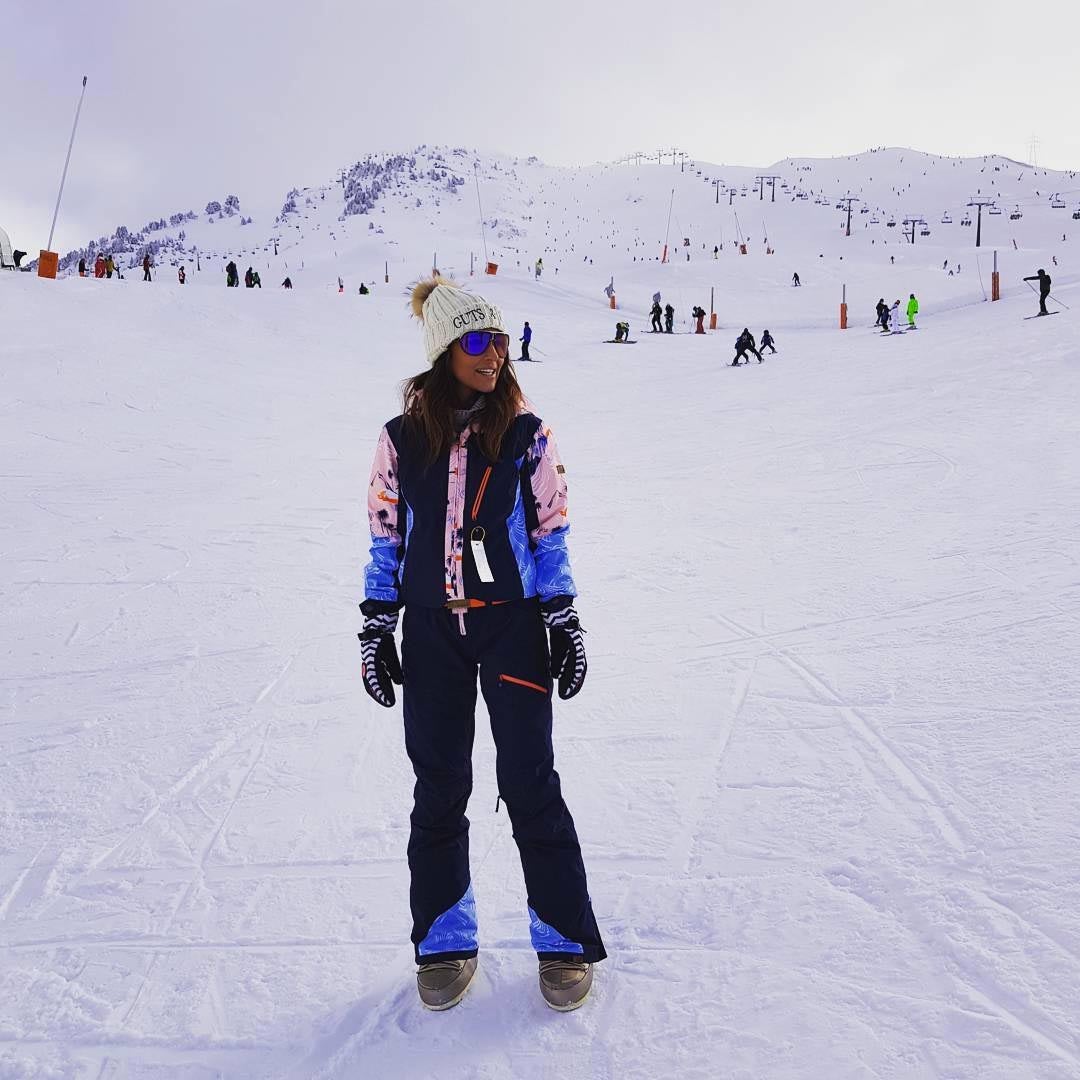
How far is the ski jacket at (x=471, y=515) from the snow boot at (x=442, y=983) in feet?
3.41

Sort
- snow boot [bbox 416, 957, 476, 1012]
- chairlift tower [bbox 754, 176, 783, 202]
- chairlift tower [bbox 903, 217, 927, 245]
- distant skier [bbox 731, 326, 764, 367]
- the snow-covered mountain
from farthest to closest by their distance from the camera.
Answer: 1. chairlift tower [bbox 754, 176, 783, 202]
2. chairlift tower [bbox 903, 217, 927, 245]
3. the snow-covered mountain
4. distant skier [bbox 731, 326, 764, 367]
5. snow boot [bbox 416, 957, 476, 1012]

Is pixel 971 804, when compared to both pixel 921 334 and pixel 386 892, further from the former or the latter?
pixel 921 334

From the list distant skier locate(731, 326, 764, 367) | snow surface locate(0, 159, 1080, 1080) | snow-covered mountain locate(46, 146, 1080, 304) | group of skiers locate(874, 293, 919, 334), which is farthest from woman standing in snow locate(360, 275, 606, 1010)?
snow-covered mountain locate(46, 146, 1080, 304)

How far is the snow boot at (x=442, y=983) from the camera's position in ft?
7.75

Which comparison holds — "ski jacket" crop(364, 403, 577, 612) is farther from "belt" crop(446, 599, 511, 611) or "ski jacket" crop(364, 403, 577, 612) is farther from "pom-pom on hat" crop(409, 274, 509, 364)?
"pom-pom on hat" crop(409, 274, 509, 364)

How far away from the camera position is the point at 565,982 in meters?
2.34

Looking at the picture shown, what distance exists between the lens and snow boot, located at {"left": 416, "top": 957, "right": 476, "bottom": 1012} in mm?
2361

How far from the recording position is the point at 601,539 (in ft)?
25.0

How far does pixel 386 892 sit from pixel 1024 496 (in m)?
6.88

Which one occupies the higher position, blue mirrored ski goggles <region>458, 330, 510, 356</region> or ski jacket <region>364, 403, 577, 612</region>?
blue mirrored ski goggles <region>458, 330, 510, 356</region>

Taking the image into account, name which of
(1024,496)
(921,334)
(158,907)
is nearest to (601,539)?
(1024,496)

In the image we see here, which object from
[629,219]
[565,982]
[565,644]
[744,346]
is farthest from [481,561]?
[629,219]

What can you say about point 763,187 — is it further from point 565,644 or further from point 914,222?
point 565,644

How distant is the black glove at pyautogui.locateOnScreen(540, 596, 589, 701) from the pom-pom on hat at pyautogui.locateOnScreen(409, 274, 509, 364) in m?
0.76
